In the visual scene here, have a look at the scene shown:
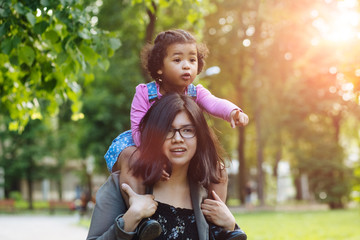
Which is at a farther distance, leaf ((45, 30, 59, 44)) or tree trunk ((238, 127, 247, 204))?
tree trunk ((238, 127, 247, 204))

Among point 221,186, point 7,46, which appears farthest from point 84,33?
point 221,186

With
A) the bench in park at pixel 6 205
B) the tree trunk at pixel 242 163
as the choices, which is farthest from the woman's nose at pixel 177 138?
the bench in park at pixel 6 205

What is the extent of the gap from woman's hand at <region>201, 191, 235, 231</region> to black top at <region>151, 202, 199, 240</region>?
9 cm

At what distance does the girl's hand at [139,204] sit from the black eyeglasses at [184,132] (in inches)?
13.2

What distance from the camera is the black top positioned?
260 centimetres

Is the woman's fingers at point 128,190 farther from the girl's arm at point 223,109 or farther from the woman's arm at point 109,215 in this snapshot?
the girl's arm at point 223,109

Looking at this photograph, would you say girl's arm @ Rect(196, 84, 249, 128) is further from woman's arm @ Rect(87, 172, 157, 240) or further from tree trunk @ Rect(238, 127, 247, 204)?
tree trunk @ Rect(238, 127, 247, 204)

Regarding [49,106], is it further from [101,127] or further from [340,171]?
[340,171]

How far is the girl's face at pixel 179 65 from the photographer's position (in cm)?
304

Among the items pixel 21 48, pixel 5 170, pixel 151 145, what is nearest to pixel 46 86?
pixel 21 48

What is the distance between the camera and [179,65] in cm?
304

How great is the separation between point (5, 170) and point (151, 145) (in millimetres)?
39319

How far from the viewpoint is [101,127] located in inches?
984

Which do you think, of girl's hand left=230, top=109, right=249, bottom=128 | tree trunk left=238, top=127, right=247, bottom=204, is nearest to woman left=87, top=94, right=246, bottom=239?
girl's hand left=230, top=109, right=249, bottom=128
